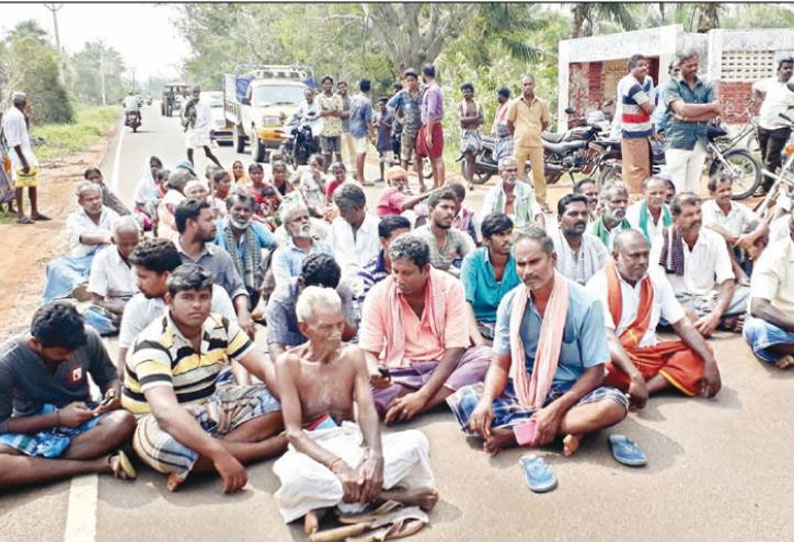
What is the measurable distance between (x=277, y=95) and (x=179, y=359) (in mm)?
15660

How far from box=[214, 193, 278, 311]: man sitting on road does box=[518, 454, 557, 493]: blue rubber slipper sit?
3.18m

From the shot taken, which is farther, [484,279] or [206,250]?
[206,250]

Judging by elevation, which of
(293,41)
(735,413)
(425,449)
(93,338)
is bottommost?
(735,413)

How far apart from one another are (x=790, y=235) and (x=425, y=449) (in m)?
3.05

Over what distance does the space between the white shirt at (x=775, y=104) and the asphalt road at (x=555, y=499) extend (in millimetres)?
6947

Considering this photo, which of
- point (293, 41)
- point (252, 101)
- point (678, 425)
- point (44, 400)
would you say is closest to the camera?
point (44, 400)

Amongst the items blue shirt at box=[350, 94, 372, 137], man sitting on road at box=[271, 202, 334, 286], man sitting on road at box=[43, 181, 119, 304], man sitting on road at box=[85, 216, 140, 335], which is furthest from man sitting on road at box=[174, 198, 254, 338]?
blue shirt at box=[350, 94, 372, 137]

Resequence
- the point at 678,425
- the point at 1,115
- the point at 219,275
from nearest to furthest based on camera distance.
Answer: the point at 678,425
the point at 219,275
the point at 1,115

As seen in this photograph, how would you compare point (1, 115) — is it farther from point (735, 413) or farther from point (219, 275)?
point (735, 413)

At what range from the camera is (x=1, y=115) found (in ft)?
40.6

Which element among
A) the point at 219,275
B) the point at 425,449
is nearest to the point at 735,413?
the point at 425,449

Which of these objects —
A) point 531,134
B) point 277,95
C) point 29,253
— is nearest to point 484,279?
point 531,134

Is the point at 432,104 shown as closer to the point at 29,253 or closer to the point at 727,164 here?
the point at 727,164

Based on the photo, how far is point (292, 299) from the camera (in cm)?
476
